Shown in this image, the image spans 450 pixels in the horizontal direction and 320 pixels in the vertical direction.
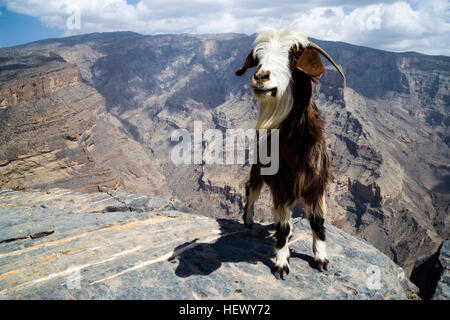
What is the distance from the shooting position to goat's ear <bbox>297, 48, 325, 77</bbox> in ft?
8.61

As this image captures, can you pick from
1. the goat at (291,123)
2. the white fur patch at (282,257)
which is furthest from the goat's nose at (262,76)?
the white fur patch at (282,257)

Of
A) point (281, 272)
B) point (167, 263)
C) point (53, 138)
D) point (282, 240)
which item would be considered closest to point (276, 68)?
point (282, 240)

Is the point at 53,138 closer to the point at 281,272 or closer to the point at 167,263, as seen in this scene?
the point at 167,263

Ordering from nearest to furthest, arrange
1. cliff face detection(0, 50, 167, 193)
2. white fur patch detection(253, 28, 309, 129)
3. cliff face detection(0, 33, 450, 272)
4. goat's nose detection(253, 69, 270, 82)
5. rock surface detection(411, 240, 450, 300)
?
goat's nose detection(253, 69, 270, 82) → white fur patch detection(253, 28, 309, 129) → rock surface detection(411, 240, 450, 300) → cliff face detection(0, 50, 167, 193) → cliff face detection(0, 33, 450, 272)

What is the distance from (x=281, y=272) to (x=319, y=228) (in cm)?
88

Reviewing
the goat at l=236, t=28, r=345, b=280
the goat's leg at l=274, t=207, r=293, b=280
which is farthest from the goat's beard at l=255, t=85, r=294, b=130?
the goat's leg at l=274, t=207, r=293, b=280

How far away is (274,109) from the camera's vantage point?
110 inches

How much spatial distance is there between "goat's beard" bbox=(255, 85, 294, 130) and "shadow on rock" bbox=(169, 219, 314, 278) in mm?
2224

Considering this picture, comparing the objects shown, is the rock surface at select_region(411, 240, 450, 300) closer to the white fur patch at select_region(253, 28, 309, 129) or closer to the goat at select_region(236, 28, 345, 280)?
the goat at select_region(236, 28, 345, 280)

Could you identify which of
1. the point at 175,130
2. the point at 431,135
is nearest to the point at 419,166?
the point at 431,135

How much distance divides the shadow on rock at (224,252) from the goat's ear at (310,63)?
9.03 feet

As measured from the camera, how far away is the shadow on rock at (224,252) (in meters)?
3.97

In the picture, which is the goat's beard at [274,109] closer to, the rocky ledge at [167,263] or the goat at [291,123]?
the goat at [291,123]

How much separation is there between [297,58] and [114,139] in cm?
7107
